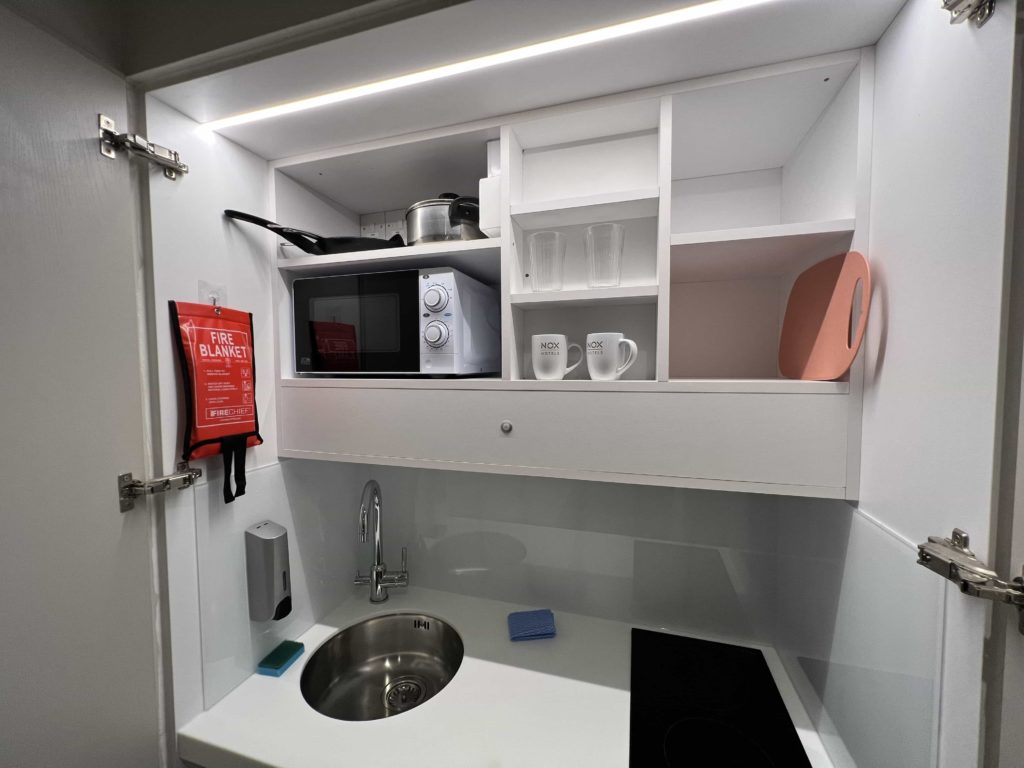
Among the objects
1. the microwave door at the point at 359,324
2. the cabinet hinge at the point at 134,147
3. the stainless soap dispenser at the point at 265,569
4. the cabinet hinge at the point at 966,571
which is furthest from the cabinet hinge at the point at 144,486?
the cabinet hinge at the point at 966,571

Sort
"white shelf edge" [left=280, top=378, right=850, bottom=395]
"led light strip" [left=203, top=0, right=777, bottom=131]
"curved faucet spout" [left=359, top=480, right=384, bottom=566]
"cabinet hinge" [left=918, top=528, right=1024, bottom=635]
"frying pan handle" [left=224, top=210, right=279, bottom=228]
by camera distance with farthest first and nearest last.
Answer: "curved faucet spout" [left=359, top=480, right=384, bottom=566], "frying pan handle" [left=224, top=210, right=279, bottom=228], "white shelf edge" [left=280, top=378, right=850, bottom=395], "led light strip" [left=203, top=0, right=777, bottom=131], "cabinet hinge" [left=918, top=528, right=1024, bottom=635]

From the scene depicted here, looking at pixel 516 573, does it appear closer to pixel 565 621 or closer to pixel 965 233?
pixel 565 621

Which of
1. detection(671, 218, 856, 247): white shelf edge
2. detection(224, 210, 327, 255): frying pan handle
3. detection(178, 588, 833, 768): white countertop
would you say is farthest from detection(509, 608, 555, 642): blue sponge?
detection(224, 210, 327, 255): frying pan handle

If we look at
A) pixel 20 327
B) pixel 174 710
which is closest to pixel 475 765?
pixel 174 710

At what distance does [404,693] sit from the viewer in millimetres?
1259

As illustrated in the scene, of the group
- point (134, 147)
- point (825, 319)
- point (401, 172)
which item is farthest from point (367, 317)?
point (825, 319)

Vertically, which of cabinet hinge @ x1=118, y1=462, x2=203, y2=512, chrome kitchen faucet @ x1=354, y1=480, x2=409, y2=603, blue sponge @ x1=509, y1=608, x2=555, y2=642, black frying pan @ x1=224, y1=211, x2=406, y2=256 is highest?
black frying pan @ x1=224, y1=211, x2=406, y2=256

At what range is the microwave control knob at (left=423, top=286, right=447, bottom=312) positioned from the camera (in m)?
0.99

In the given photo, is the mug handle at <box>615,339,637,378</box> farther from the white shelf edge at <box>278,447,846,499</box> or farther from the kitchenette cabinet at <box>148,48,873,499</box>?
the white shelf edge at <box>278,447,846,499</box>

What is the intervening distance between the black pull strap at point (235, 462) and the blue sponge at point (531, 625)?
0.85 meters

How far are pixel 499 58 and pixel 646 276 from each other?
22.0 inches

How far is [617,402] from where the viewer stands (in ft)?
2.88

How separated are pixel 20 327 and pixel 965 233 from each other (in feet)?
4.59

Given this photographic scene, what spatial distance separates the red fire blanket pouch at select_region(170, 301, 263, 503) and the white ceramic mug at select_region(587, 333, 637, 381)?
0.86 meters
